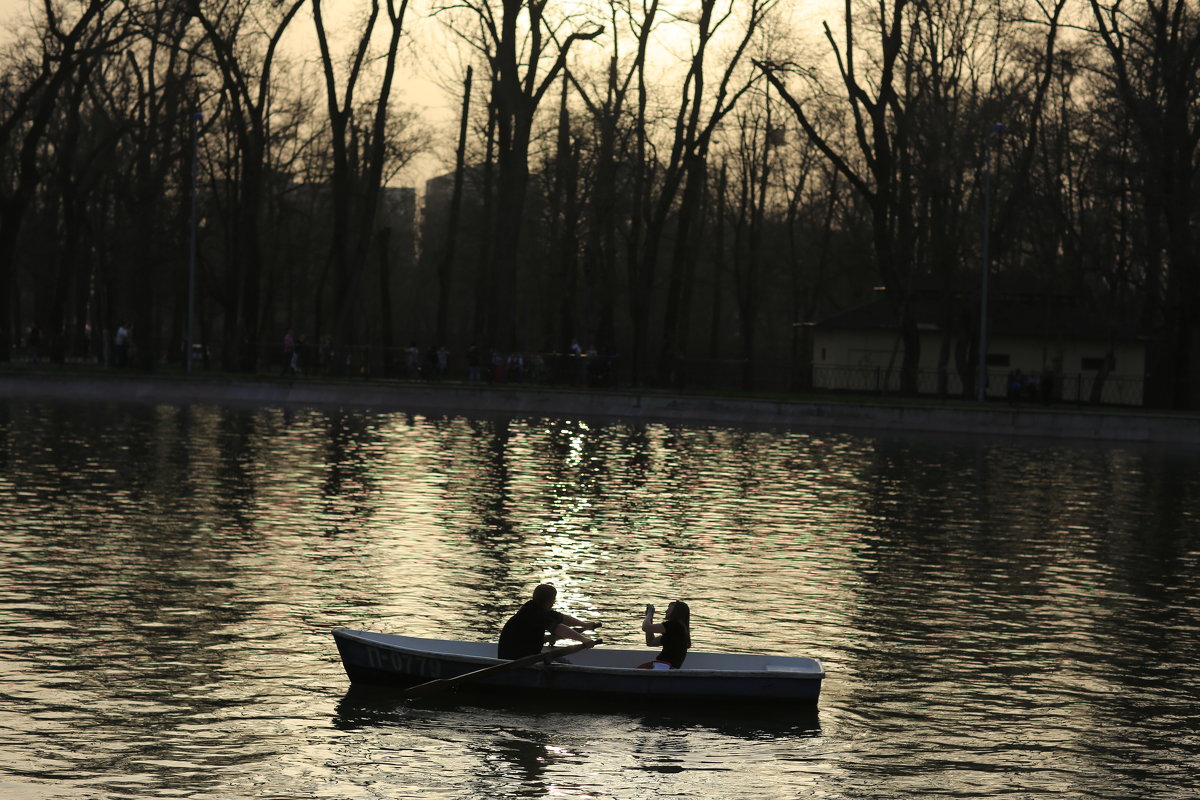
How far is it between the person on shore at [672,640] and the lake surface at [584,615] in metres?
0.45

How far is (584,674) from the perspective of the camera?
11.6 m

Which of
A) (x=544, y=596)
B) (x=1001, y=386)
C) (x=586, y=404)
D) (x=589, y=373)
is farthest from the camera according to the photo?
(x=1001, y=386)

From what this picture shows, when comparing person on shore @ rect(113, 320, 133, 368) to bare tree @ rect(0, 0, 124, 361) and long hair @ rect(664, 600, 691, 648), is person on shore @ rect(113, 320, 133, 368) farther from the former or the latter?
long hair @ rect(664, 600, 691, 648)

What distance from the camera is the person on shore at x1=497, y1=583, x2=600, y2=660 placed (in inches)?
462

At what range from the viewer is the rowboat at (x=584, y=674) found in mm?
11438

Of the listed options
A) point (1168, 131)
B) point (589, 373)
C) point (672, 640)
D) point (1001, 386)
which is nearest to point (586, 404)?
point (589, 373)

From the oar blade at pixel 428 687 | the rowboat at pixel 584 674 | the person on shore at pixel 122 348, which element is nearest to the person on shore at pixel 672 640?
the rowboat at pixel 584 674

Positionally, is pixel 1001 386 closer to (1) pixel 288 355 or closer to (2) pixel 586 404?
(2) pixel 586 404

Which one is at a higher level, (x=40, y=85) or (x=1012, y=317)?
A: (x=40, y=85)

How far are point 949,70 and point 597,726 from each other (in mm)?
49247

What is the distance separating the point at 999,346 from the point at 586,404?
979 inches

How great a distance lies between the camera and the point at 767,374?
199 feet

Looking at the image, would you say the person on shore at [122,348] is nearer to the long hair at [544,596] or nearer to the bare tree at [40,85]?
the bare tree at [40,85]

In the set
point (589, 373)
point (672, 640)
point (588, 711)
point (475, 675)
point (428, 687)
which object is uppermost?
point (589, 373)
